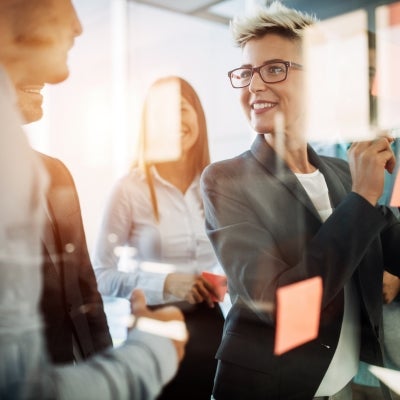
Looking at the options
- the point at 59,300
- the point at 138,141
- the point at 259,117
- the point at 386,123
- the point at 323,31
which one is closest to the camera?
the point at 59,300

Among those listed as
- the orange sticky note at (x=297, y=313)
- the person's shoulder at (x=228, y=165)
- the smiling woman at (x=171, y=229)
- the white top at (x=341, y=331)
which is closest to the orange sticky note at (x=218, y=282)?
the smiling woman at (x=171, y=229)

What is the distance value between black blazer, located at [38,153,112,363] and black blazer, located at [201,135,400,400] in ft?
1.30

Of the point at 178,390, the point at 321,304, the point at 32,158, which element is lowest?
the point at 178,390

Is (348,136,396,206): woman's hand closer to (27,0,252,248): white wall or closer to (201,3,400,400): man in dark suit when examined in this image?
(201,3,400,400): man in dark suit

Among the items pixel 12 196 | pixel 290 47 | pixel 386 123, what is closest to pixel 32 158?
pixel 12 196

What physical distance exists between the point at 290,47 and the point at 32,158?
889 mm

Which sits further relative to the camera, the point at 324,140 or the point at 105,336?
the point at 324,140

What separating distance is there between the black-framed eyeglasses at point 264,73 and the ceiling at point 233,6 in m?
0.14

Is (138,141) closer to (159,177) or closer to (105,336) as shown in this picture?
(159,177)

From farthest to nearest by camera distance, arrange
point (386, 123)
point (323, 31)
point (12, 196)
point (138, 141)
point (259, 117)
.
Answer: point (386, 123)
point (323, 31)
point (259, 117)
point (138, 141)
point (12, 196)

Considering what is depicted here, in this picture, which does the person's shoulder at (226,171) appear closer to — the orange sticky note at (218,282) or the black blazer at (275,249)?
the black blazer at (275,249)

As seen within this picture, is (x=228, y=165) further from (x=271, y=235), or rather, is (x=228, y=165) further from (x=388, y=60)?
(x=388, y=60)

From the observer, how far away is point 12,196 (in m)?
0.87

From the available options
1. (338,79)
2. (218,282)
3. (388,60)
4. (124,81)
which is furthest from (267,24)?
(218,282)
